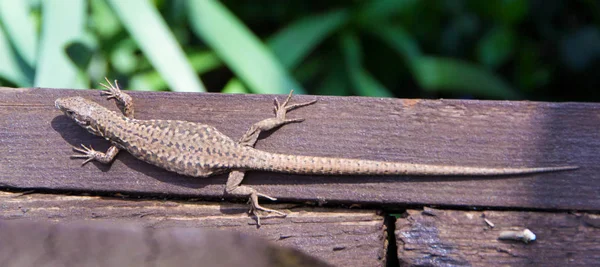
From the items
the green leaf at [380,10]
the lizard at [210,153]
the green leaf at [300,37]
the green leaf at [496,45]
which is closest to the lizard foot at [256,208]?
the lizard at [210,153]

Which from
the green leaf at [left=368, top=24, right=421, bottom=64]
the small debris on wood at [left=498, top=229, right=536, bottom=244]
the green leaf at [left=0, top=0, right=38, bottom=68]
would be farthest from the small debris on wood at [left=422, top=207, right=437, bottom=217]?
the green leaf at [left=0, top=0, right=38, bottom=68]

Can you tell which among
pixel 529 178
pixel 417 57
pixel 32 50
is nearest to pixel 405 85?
pixel 417 57

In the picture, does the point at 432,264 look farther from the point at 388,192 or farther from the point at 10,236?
the point at 10,236

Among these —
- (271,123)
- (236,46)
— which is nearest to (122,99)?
(271,123)

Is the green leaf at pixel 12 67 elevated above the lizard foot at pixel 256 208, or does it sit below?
above

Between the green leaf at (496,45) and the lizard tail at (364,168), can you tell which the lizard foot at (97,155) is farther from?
the green leaf at (496,45)

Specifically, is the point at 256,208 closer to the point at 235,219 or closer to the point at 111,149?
the point at 235,219
